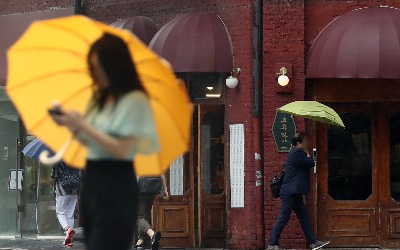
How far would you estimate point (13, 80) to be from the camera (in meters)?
4.92

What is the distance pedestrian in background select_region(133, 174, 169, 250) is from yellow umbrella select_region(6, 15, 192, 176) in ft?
24.5

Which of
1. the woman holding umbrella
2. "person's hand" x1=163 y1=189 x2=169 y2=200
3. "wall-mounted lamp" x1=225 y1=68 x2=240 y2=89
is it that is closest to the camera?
the woman holding umbrella

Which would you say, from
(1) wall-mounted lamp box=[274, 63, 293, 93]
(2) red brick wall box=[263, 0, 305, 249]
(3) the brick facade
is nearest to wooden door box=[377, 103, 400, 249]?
(3) the brick facade

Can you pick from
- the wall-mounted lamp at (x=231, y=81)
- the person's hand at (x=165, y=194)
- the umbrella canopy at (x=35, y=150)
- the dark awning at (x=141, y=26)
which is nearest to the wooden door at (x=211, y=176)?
the wall-mounted lamp at (x=231, y=81)

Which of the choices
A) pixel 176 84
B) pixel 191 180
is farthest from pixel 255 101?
pixel 176 84

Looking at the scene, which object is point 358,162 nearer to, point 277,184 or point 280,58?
point 277,184

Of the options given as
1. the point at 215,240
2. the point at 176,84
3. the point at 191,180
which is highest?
the point at 176,84

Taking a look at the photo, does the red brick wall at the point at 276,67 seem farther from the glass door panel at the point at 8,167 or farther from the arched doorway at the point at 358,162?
the glass door panel at the point at 8,167

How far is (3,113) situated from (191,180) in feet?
17.1

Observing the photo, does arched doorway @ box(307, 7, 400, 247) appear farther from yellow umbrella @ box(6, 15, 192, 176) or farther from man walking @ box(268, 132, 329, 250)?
yellow umbrella @ box(6, 15, 192, 176)

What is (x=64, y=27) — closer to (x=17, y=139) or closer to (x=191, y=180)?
(x=191, y=180)

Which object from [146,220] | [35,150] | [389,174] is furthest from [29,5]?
[389,174]

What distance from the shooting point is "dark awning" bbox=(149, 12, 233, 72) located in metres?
13.3

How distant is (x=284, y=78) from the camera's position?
13.3 meters
